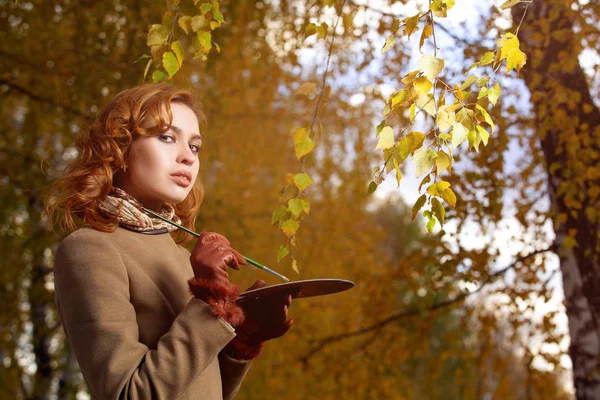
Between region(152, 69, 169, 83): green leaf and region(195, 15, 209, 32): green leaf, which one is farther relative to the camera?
region(152, 69, 169, 83): green leaf

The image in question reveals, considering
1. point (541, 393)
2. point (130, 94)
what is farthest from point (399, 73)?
point (130, 94)

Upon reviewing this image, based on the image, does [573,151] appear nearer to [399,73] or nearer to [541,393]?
[399,73]

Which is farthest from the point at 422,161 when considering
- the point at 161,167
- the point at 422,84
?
the point at 161,167

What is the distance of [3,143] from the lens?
24.1ft

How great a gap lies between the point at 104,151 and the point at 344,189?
741 centimetres

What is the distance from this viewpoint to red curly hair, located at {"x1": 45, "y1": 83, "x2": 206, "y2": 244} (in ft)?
6.20

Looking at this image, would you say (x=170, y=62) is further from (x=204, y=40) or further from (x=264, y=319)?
(x=264, y=319)

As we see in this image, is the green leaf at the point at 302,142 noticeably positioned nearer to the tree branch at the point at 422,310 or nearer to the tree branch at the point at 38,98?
the tree branch at the point at 422,310

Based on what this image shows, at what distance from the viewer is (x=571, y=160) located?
3498 mm

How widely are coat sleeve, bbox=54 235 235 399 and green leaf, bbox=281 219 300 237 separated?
554 mm

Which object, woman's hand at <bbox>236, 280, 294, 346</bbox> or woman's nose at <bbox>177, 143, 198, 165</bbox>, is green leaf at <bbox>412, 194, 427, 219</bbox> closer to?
woman's hand at <bbox>236, 280, 294, 346</bbox>

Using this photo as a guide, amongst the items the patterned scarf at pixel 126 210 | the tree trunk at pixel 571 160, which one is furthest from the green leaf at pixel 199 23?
the tree trunk at pixel 571 160

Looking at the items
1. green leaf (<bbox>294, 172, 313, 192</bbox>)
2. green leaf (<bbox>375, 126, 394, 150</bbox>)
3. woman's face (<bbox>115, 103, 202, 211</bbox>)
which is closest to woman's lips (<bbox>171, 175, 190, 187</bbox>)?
woman's face (<bbox>115, 103, 202, 211</bbox>)

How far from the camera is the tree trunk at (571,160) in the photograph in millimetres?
3451
